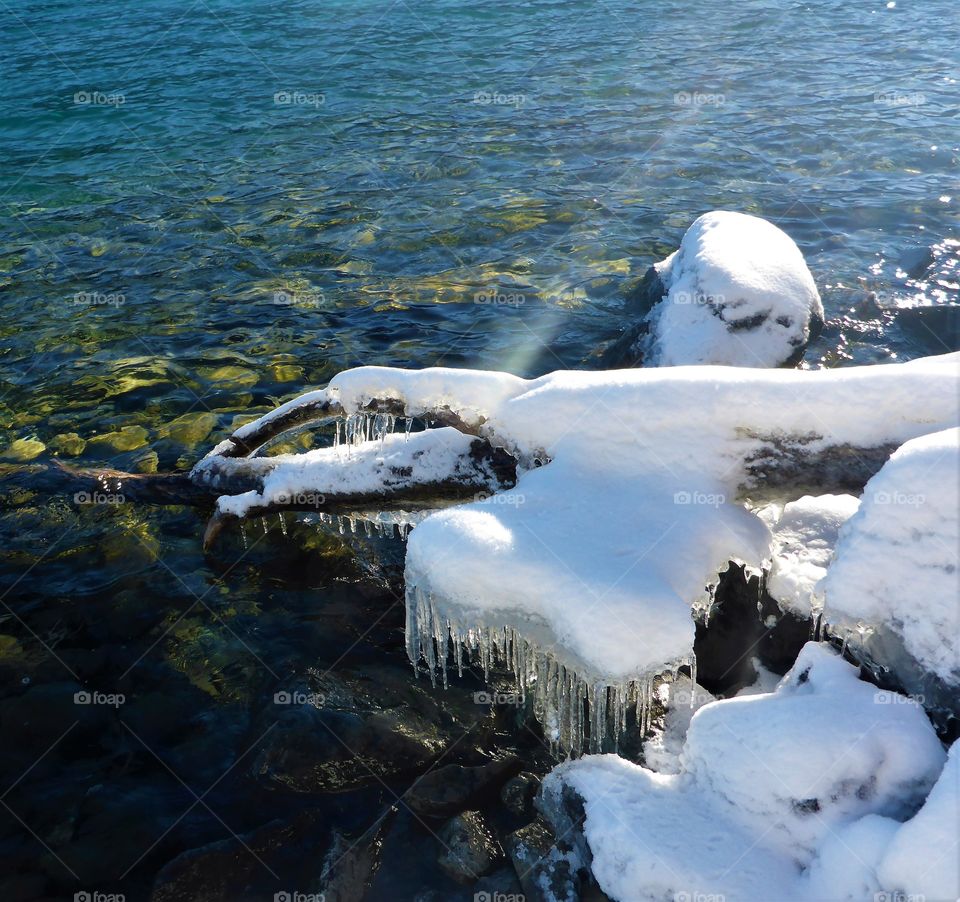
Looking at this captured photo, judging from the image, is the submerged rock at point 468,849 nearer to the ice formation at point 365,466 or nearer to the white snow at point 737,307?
the ice formation at point 365,466

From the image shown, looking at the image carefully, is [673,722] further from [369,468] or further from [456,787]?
[369,468]

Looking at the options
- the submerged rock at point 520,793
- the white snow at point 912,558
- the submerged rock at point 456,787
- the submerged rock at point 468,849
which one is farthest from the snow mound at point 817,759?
the submerged rock at point 456,787

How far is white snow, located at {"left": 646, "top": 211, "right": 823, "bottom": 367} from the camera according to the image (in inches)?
336

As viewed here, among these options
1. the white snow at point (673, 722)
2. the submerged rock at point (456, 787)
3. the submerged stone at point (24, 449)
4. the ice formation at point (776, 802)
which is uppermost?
the ice formation at point (776, 802)

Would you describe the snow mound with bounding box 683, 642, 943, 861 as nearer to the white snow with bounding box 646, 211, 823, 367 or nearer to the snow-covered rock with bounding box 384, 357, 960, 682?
the snow-covered rock with bounding box 384, 357, 960, 682

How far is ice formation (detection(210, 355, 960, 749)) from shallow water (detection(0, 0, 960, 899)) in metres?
1.72

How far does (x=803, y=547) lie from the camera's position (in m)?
6.68

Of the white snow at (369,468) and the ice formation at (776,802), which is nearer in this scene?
the ice formation at (776,802)

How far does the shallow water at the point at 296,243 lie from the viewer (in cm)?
649

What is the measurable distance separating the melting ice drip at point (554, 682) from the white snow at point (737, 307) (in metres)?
3.73

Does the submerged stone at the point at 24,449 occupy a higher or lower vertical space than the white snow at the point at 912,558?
lower

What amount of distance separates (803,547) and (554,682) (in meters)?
2.53

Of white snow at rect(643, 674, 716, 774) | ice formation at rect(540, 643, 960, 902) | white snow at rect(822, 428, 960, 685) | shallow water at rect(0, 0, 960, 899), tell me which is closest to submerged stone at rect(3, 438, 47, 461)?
Answer: shallow water at rect(0, 0, 960, 899)

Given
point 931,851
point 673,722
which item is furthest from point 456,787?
point 931,851
